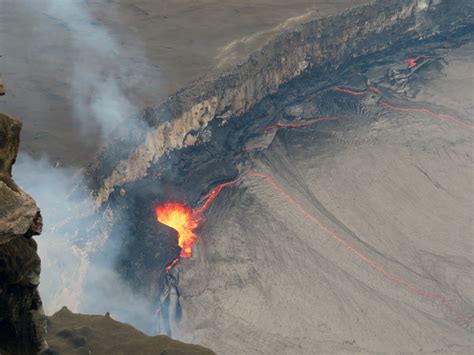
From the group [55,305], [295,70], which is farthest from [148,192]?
[295,70]

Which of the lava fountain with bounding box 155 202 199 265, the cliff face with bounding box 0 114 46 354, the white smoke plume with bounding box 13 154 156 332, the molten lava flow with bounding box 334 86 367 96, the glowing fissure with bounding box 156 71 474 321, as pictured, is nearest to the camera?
the cliff face with bounding box 0 114 46 354

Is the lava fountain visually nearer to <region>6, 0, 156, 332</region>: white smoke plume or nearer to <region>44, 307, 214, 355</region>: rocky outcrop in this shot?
<region>6, 0, 156, 332</region>: white smoke plume

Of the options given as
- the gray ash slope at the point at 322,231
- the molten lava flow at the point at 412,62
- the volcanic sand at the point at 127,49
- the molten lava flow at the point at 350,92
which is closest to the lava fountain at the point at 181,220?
the gray ash slope at the point at 322,231

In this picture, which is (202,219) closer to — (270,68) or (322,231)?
(322,231)

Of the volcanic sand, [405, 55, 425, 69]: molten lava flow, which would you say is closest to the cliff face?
the volcanic sand

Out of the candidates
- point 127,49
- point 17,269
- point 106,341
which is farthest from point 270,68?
point 17,269

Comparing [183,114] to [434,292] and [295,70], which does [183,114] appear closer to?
[295,70]
